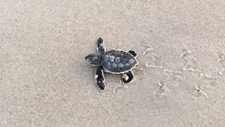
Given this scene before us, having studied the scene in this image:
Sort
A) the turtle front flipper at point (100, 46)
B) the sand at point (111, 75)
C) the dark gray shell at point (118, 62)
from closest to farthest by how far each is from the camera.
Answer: the sand at point (111, 75) → the dark gray shell at point (118, 62) → the turtle front flipper at point (100, 46)

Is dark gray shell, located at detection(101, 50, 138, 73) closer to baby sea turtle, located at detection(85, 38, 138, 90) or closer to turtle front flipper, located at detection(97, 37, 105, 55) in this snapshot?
baby sea turtle, located at detection(85, 38, 138, 90)

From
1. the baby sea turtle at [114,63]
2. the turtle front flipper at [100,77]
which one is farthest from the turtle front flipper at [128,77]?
the turtle front flipper at [100,77]

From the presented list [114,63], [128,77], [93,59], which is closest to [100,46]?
[93,59]

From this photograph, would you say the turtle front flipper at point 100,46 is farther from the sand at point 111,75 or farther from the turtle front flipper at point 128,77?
the turtle front flipper at point 128,77

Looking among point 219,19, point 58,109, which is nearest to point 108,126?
point 58,109

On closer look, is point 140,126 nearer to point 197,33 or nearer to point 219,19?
point 197,33

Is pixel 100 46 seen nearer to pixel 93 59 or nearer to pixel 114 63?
pixel 93 59

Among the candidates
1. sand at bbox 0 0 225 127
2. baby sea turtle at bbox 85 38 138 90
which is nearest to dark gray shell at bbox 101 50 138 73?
baby sea turtle at bbox 85 38 138 90
